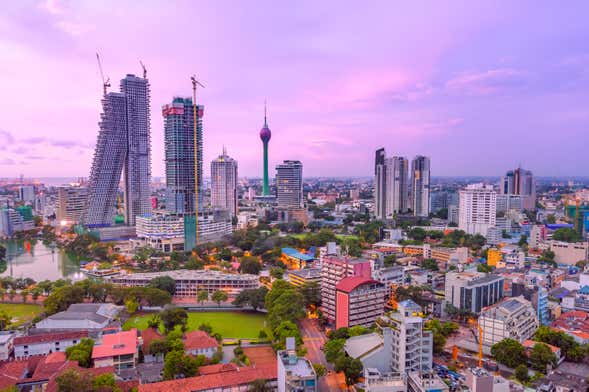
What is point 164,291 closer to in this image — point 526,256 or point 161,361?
point 161,361

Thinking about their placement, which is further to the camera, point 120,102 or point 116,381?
point 120,102

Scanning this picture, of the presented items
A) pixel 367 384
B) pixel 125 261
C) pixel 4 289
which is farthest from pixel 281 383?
pixel 125 261

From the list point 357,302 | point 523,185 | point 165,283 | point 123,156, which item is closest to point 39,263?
point 123,156

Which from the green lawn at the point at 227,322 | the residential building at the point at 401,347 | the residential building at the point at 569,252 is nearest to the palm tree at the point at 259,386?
the residential building at the point at 401,347

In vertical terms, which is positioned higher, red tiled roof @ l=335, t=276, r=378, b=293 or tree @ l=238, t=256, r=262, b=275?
red tiled roof @ l=335, t=276, r=378, b=293

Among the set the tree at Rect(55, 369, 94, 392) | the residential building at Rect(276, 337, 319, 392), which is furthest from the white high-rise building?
the tree at Rect(55, 369, 94, 392)

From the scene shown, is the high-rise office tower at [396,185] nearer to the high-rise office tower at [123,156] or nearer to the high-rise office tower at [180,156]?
the high-rise office tower at [180,156]

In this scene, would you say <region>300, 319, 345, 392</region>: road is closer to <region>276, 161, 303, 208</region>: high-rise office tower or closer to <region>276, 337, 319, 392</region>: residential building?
<region>276, 337, 319, 392</region>: residential building
